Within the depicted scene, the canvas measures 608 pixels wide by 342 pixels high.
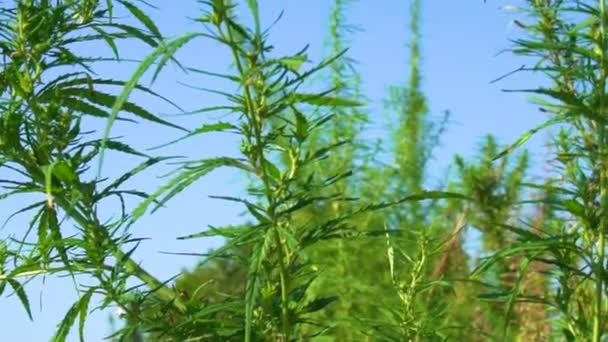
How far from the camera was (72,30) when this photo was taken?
1.54 meters

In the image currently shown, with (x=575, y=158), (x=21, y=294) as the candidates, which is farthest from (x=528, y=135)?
(x=21, y=294)

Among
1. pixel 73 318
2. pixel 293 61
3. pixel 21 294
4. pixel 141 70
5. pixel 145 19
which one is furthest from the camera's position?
pixel 21 294

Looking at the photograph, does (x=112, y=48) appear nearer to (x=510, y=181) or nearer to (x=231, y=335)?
(x=231, y=335)

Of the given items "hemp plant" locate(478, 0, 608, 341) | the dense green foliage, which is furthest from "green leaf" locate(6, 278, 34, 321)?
"hemp plant" locate(478, 0, 608, 341)

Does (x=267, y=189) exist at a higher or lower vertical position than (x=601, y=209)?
higher

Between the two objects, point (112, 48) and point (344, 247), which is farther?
point (344, 247)

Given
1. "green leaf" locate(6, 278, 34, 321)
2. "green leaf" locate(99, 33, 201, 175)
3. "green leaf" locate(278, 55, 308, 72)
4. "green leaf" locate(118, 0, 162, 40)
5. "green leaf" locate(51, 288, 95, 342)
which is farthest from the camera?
"green leaf" locate(6, 278, 34, 321)

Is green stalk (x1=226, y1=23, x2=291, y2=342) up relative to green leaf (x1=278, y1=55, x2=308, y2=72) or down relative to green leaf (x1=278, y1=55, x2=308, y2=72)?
down

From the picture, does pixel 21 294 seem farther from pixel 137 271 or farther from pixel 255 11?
pixel 255 11

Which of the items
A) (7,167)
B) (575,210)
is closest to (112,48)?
(7,167)

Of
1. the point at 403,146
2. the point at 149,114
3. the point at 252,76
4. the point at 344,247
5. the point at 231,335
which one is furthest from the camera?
the point at 403,146

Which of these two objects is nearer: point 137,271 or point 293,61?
point 293,61

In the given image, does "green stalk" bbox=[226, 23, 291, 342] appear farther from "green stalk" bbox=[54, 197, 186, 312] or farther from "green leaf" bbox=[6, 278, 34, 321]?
"green leaf" bbox=[6, 278, 34, 321]

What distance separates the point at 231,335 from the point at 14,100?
1.32 ft
